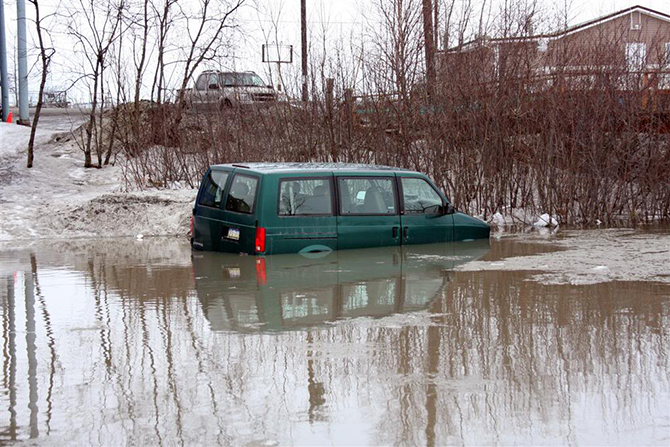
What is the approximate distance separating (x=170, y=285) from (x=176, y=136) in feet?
43.8

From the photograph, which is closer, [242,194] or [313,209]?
[242,194]

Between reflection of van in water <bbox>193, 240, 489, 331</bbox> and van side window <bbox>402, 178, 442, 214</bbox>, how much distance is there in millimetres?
619

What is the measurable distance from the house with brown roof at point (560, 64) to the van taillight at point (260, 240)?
8.57 metres

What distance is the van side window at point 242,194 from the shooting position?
12.9 metres

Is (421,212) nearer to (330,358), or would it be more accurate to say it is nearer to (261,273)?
(261,273)

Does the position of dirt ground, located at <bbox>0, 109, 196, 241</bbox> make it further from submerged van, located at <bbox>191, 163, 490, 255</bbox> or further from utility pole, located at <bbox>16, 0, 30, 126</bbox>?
utility pole, located at <bbox>16, 0, 30, 126</bbox>

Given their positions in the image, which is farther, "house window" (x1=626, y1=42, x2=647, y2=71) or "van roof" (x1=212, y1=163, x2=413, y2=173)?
"house window" (x1=626, y1=42, x2=647, y2=71)

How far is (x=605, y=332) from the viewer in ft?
27.1

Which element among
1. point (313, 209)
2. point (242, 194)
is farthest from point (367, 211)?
point (242, 194)

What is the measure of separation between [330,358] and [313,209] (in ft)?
20.4

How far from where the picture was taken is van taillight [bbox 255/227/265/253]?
12906 mm

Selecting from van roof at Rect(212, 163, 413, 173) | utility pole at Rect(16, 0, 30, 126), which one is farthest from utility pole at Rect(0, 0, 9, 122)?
van roof at Rect(212, 163, 413, 173)

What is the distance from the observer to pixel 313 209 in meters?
13.4

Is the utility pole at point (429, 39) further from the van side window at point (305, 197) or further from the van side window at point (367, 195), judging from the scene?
the van side window at point (305, 197)
